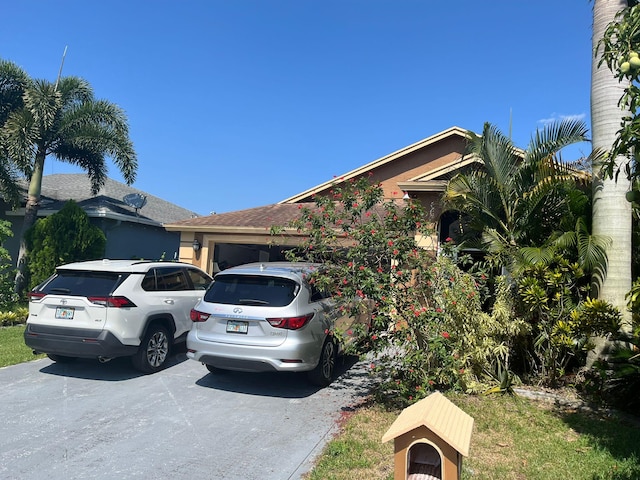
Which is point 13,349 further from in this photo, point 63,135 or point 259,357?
point 63,135

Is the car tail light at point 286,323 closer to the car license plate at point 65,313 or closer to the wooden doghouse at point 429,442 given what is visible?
the car license plate at point 65,313

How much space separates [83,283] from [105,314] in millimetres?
718

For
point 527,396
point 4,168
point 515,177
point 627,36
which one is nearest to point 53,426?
point 527,396

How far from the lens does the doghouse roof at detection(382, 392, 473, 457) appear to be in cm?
254

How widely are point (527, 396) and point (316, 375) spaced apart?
9.29 ft

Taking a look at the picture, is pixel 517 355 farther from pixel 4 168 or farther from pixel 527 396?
pixel 4 168

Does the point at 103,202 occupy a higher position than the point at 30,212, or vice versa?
the point at 103,202

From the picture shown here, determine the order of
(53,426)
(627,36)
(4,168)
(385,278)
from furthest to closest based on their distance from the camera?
Answer: (4,168) → (385,278) → (53,426) → (627,36)

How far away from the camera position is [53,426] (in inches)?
200

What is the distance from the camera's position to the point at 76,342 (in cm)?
648

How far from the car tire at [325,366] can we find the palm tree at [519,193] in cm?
284

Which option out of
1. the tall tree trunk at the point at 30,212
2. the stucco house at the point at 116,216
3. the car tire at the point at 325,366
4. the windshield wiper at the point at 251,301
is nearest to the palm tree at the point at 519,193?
the car tire at the point at 325,366

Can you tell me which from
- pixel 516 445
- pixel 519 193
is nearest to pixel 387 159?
pixel 519 193

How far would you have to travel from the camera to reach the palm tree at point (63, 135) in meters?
13.5
